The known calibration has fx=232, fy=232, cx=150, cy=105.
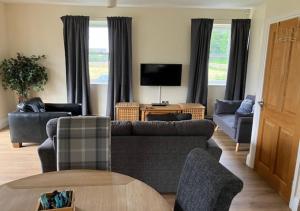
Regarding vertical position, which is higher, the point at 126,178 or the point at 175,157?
the point at 126,178

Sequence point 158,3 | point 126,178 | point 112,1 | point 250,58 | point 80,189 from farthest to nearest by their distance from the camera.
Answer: point 250,58
point 158,3
point 112,1
point 126,178
point 80,189

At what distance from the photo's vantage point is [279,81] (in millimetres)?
2697

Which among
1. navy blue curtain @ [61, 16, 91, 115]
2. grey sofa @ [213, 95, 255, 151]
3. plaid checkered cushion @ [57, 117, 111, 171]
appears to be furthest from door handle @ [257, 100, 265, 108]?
navy blue curtain @ [61, 16, 91, 115]

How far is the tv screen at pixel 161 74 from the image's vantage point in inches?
212

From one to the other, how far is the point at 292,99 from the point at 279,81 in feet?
1.03

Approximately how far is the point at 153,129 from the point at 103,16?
12.4 feet

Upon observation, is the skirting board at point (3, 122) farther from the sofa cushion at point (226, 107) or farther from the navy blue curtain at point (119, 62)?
the sofa cushion at point (226, 107)

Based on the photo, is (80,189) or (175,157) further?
(175,157)

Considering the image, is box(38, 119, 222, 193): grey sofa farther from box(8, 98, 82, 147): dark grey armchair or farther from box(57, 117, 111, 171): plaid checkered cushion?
box(8, 98, 82, 147): dark grey armchair

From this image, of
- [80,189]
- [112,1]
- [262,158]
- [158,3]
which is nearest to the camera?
[80,189]

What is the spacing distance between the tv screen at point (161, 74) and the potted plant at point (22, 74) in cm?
228

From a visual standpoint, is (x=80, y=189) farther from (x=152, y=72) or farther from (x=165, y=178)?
(x=152, y=72)

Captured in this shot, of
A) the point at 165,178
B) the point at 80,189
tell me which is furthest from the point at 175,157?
the point at 80,189

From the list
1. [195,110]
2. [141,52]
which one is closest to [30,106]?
[141,52]
